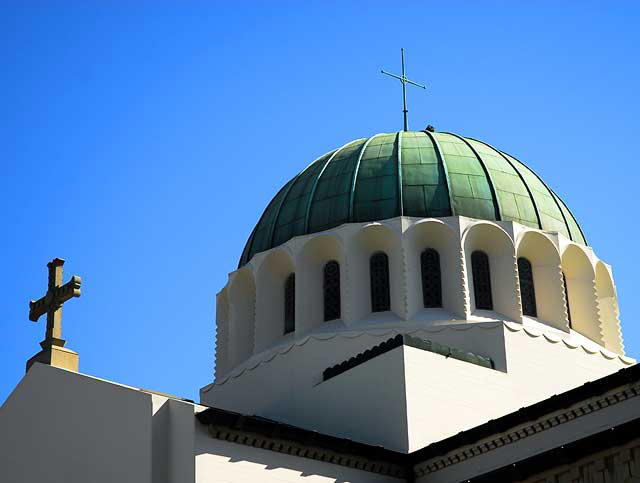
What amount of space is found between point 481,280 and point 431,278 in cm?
124

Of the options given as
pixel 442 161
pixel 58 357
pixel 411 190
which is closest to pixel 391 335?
pixel 411 190

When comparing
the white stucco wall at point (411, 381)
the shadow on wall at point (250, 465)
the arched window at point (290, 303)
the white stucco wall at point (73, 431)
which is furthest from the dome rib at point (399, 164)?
the white stucco wall at point (73, 431)

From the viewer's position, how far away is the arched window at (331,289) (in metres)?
28.6

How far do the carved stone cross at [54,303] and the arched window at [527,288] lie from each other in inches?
434

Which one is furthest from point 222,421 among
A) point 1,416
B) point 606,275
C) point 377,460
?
point 606,275

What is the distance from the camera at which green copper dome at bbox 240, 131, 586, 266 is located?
29.1 metres

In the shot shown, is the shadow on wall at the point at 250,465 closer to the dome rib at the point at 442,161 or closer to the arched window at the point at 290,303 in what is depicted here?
the arched window at the point at 290,303

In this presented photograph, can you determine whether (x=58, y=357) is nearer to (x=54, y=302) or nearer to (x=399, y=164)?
(x=54, y=302)

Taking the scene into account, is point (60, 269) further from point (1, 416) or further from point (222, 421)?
point (222, 421)

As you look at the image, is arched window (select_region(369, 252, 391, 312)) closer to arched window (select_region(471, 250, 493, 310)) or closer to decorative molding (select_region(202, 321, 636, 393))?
decorative molding (select_region(202, 321, 636, 393))

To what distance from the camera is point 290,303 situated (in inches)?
1170

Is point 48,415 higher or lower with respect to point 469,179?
lower

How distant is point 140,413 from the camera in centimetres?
2072

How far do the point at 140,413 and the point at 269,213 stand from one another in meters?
12.0
